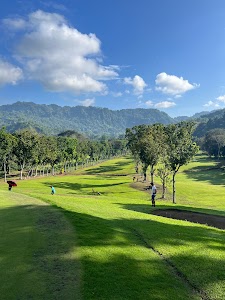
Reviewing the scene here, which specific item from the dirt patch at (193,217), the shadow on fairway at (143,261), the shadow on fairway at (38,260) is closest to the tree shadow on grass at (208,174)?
the dirt patch at (193,217)

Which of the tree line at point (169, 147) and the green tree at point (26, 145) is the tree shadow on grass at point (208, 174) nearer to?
the tree line at point (169, 147)

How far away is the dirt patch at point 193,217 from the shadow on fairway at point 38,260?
1609 cm

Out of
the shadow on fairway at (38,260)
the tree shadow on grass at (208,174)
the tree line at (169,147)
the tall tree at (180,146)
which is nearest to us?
A: the shadow on fairway at (38,260)

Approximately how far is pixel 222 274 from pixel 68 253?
7913 mm

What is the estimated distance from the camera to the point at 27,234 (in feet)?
59.8

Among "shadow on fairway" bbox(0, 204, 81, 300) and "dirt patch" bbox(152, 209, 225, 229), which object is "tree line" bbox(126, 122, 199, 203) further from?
"shadow on fairway" bbox(0, 204, 81, 300)

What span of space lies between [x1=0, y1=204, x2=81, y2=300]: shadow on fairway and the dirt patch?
52.8ft

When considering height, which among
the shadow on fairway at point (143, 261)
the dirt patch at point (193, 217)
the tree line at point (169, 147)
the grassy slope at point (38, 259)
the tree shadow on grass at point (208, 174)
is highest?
the tree line at point (169, 147)

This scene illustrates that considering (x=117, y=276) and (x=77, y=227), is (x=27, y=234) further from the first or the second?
(x=117, y=276)

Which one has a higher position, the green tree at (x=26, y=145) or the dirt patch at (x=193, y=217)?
the green tree at (x=26, y=145)

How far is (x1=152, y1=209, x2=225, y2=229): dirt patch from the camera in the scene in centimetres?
3094

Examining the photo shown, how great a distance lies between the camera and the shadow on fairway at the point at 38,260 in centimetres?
1173

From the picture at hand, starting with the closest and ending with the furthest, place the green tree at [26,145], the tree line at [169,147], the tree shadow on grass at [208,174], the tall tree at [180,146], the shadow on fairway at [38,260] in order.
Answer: the shadow on fairway at [38,260], the tall tree at [180,146], the tree line at [169,147], the green tree at [26,145], the tree shadow on grass at [208,174]

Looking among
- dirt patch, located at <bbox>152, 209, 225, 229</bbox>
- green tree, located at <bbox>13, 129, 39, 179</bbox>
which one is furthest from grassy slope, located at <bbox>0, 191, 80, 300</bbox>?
green tree, located at <bbox>13, 129, 39, 179</bbox>
